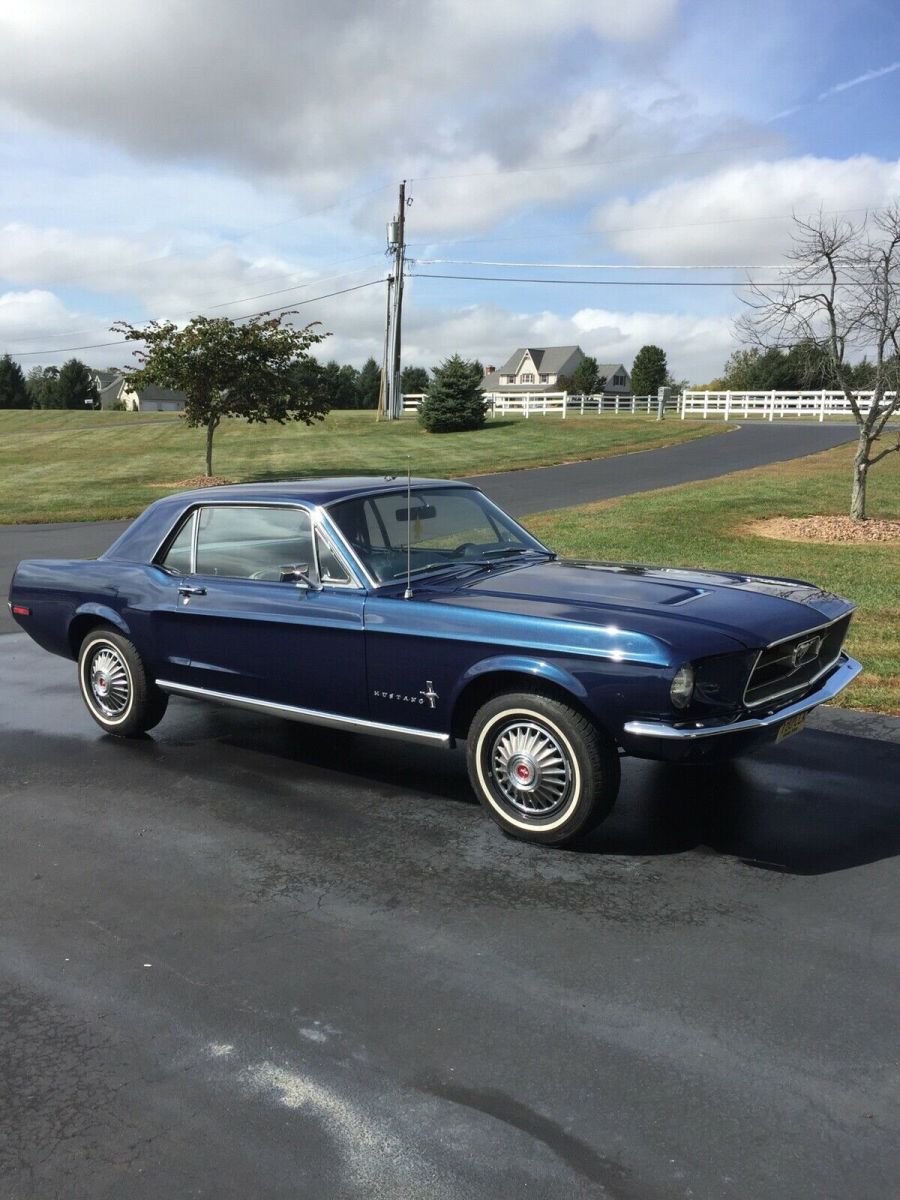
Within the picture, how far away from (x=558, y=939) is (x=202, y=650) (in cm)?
287

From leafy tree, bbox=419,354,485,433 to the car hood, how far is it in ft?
129

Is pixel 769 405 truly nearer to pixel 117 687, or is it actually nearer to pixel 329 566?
pixel 117 687

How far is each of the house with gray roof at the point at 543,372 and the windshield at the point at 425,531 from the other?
10110 cm

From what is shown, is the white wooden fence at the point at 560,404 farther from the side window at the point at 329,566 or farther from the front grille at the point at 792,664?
the front grille at the point at 792,664

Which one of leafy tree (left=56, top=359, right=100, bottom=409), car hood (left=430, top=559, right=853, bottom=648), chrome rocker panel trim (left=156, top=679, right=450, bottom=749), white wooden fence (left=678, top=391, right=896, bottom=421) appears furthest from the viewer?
leafy tree (left=56, top=359, right=100, bottom=409)

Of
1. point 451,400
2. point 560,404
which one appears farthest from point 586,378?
point 451,400

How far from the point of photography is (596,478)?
25547 millimetres

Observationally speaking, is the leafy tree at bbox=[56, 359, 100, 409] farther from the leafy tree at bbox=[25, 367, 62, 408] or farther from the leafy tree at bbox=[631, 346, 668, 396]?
the leafy tree at bbox=[631, 346, 668, 396]

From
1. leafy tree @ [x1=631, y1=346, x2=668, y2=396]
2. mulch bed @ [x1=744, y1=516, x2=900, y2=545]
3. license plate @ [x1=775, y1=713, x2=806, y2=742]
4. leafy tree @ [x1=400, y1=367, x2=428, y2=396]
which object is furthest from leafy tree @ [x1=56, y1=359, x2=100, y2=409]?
license plate @ [x1=775, y1=713, x2=806, y2=742]

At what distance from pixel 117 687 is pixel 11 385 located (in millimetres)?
94876

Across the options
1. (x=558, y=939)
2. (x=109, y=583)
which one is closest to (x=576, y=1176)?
(x=558, y=939)

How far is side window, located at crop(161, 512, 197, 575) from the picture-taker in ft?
19.9

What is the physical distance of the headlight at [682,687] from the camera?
13.6 feet

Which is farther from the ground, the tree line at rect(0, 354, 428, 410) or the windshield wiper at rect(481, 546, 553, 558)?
the tree line at rect(0, 354, 428, 410)
